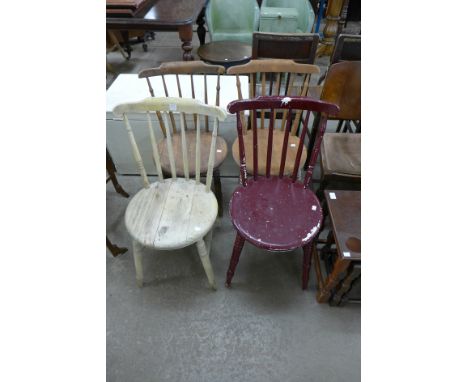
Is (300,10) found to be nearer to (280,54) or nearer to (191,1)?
(191,1)

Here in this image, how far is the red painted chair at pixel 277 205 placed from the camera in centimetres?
110

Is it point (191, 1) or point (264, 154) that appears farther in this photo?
point (191, 1)

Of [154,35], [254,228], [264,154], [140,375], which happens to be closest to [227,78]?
[264,154]

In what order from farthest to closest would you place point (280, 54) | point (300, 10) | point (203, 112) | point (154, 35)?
point (154, 35) < point (300, 10) < point (280, 54) < point (203, 112)

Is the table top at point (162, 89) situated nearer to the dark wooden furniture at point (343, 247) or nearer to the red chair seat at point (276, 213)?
the red chair seat at point (276, 213)

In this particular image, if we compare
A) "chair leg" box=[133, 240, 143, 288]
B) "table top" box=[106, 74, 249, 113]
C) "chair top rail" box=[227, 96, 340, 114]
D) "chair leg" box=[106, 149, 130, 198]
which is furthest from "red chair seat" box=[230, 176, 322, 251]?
"chair leg" box=[106, 149, 130, 198]

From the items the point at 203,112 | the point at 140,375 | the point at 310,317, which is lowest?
the point at 140,375

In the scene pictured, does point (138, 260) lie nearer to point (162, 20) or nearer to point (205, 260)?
point (205, 260)

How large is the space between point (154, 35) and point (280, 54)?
362 cm

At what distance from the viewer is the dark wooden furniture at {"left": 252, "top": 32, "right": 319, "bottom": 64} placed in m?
1.55

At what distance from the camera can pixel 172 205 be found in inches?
49.1

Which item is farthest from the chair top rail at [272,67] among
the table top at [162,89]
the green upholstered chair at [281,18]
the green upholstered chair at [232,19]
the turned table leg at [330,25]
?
the turned table leg at [330,25]

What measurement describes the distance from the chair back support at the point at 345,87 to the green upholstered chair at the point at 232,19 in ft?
6.51

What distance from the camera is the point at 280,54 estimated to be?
5.41 ft
